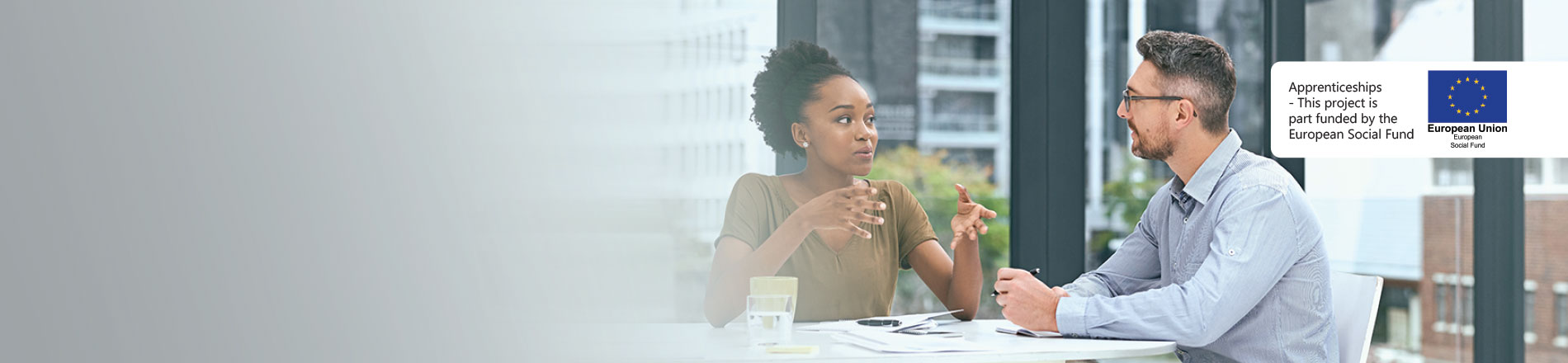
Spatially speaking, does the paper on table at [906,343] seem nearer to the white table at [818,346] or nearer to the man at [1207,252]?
the white table at [818,346]

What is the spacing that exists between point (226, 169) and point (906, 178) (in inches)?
57.6

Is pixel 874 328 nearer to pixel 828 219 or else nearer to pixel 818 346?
pixel 818 346

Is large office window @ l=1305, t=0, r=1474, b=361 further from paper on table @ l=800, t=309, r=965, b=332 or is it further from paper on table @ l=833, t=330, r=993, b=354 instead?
paper on table @ l=833, t=330, r=993, b=354

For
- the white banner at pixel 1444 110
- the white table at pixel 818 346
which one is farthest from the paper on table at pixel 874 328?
the white banner at pixel 1444 110

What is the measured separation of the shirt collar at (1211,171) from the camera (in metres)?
1.94

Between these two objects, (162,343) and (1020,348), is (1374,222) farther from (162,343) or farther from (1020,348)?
(162,343)

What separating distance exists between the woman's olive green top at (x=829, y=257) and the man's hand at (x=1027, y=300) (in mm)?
574

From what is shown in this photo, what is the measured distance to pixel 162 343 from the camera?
168 cm

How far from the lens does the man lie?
1790 millimetres

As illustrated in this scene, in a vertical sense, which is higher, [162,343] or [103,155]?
[103,155]

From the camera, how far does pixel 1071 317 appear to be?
5.98 ft

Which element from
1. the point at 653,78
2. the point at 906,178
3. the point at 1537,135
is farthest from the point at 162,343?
the point at 1537,135

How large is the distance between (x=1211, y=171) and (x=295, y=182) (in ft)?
4.71

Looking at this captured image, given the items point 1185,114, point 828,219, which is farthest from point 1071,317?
point 828,219
